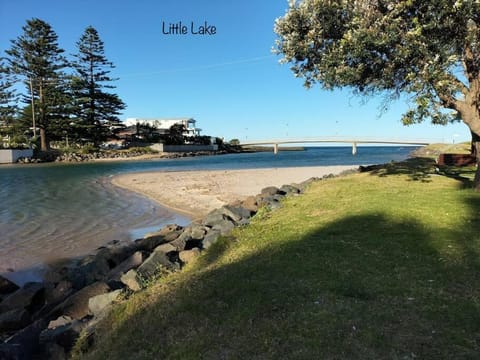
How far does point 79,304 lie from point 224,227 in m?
3.21

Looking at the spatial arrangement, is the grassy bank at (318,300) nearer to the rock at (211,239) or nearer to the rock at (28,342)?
the rock at (211,239)

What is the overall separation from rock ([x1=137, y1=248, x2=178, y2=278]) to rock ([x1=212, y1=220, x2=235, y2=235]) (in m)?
1.61

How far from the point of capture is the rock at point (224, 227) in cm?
734

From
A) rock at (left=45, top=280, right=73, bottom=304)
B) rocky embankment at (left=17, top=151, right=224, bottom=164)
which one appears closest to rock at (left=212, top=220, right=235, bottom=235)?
rock at (left=45, top=280, right=73, bottom=304)

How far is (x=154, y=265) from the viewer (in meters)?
5.65

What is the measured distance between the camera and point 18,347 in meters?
3.67

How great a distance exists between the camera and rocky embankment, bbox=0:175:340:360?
3.92m

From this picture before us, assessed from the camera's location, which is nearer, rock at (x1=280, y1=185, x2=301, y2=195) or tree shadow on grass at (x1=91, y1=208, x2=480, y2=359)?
tree shadow on grass at (x1=91, y1=208, x2=480, y2=359)

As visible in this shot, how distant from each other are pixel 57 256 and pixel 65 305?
360cm

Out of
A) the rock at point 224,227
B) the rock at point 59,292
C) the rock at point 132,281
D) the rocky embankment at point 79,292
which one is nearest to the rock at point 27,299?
the rocky embankment at point 79,292

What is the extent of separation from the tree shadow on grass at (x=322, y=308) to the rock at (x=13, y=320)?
241 centimetres

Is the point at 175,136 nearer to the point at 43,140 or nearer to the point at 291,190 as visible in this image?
the point at 43,140

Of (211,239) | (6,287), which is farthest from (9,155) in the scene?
(211,239)

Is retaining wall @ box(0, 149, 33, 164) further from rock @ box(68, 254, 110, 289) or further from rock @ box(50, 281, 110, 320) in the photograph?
rock @ box(50, 281, 110, 320)
